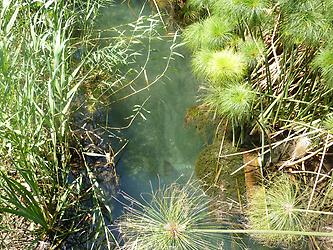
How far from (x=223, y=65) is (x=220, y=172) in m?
0.55

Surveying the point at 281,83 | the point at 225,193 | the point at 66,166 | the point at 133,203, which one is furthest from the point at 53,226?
the point at 281,83

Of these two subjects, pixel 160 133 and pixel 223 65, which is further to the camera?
pixel 160 133

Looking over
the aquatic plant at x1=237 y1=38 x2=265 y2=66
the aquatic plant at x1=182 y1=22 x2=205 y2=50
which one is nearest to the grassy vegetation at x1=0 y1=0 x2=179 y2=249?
the aquatic plant at x1=182 y1=22 x2=205 y2=50

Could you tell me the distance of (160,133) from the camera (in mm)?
2701

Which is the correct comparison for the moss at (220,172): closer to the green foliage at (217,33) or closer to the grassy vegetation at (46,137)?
the grassy vegetation at (46,137)

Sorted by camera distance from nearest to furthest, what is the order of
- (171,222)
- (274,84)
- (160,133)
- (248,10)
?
(171,222) < (248,10) < (274,84) < (160,133)

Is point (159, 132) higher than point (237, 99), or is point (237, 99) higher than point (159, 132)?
point (237, 99)

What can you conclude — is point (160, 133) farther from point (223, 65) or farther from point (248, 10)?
point (248, 10)

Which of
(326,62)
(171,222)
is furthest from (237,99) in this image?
(171,222)

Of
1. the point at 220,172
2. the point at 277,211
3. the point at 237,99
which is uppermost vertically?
the point at 237,99

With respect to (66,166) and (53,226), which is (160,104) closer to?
(66,166)

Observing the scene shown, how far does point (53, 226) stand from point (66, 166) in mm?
237

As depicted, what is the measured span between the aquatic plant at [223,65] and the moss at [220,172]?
0.44 meters

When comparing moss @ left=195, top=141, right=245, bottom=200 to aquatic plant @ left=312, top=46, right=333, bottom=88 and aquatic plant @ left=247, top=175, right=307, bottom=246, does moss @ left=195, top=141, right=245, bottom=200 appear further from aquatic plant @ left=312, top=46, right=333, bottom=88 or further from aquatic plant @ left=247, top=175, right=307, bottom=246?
aquatic plant @ left=312, top=46, right=333, bottom=88
